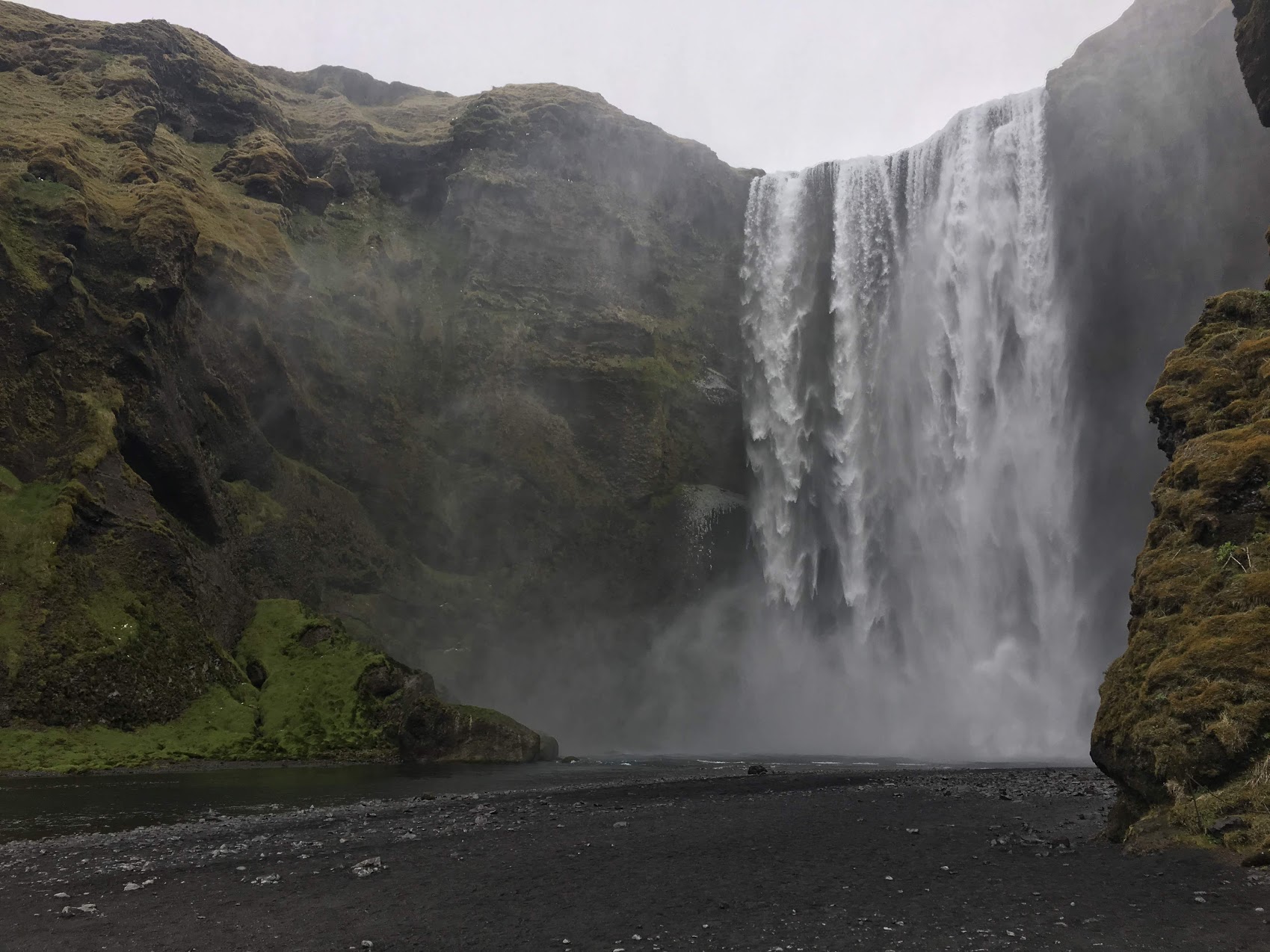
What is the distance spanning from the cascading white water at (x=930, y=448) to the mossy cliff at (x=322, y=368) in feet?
21.0

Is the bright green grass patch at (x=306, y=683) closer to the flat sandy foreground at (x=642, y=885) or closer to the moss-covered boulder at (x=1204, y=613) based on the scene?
the flat sandy foreground at (x=642, y=885)

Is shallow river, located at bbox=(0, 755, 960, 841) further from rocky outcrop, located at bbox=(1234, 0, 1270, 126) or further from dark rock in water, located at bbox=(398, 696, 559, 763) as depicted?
rocky outcrop, located at bbox=(1234, 0, 1270, 126)

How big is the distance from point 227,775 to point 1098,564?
4348 cm

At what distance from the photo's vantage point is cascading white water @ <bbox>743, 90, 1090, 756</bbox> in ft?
159

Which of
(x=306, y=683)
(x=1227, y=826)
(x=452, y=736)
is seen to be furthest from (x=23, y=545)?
(x=1227, y=826)

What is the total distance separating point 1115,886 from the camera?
11.1m

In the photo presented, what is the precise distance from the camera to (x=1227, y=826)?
11844 mm

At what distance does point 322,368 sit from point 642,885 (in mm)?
52750

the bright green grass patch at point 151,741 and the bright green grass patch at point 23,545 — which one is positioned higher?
the bright green grass patch at point 23,545

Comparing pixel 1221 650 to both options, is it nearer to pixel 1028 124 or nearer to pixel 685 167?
pixel 1028 124

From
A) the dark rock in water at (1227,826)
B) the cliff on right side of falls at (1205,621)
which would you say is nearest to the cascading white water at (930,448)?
the cliff on right side of falls at (1205,621)

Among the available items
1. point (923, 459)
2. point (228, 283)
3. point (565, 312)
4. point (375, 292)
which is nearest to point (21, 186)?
point (228, 283)

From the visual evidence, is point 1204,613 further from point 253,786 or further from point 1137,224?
point 1137,224

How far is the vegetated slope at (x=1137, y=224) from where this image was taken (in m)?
47.8
